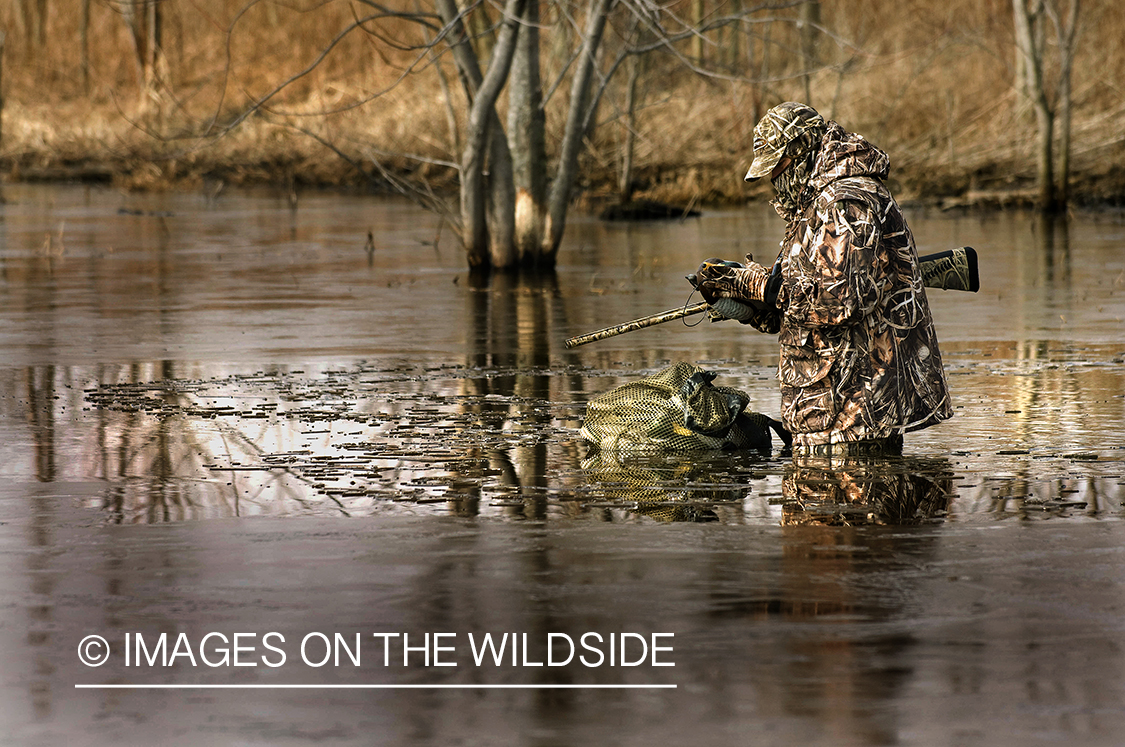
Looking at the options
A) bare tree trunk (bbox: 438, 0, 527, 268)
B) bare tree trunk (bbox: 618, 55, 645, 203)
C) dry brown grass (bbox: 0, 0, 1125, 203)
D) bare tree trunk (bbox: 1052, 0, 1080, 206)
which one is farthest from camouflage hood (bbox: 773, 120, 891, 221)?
bare tree trunk (bbox: 618, 55, 645, 203)

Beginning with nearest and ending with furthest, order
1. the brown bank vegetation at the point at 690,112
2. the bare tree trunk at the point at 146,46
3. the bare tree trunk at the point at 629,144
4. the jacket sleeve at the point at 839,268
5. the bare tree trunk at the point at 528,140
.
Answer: the jacket sleeve at the point at 839,268
the bare tree trunk at the point at 528,140
the bare tree trunk at the point at 629,144
the brown bank vegetation at the point at 690,112
the bare tree trunk at the point at 146,46

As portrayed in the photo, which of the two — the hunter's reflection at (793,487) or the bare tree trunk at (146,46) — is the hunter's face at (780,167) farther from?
the bare tree trunk at (146,46)

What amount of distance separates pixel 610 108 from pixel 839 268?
30398 mm

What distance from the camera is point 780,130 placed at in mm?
7695

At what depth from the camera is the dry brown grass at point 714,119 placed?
34.3 metres

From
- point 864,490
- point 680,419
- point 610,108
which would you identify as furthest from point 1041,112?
point 864,490

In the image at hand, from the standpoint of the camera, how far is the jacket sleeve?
7.58 meters

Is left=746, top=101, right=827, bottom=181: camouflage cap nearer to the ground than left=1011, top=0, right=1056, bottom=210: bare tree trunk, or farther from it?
nearer to the ground

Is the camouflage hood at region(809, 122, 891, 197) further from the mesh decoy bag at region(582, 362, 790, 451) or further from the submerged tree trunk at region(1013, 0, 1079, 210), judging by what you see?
the submerged tree trunk at region(1013, 0, 1079, 210)
